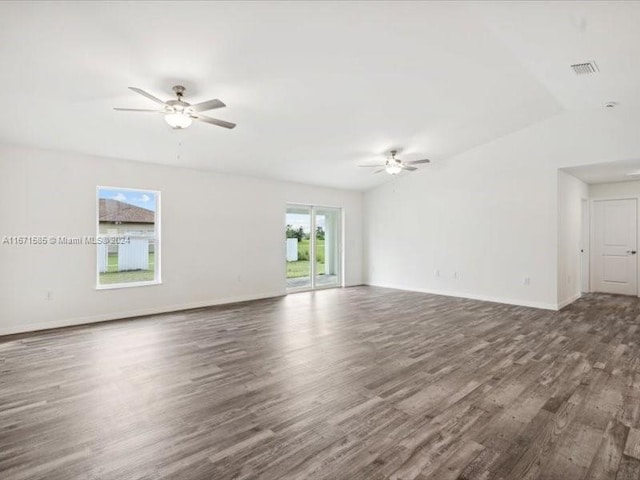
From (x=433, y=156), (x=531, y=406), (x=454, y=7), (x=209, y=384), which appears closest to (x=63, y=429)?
(x=209, y=384)

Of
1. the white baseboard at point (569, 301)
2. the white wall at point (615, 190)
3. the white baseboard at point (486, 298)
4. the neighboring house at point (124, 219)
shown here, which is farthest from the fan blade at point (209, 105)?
the white wall at point (615, 190)

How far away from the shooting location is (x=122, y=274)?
5.93 metres

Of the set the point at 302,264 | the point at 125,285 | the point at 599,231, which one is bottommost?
the point at 125,285

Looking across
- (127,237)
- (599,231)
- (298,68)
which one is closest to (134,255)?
(127,237)

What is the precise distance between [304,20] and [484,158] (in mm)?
5295

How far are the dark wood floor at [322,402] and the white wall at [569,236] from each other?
58.3 inches

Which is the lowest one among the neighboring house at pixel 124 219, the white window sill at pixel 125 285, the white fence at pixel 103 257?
the white window sill at pixel 125 285

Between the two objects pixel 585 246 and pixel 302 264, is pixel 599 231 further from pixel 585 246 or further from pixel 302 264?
pixel 302 264

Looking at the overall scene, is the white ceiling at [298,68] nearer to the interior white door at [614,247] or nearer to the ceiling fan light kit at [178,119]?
A: the ceiling fan light kit at [178,119]

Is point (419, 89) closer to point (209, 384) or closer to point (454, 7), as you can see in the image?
point (454, 7)

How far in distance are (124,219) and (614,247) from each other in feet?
33.0

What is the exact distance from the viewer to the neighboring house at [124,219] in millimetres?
5738

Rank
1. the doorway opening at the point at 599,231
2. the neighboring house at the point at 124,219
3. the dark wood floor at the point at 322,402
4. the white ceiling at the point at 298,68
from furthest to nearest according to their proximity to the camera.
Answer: the doorway opening at the point at 599,231 → the neighboring house at the point at 124,219 → the white ceiling at the point at 298,68 → the dark wood floor at the point at 322,402

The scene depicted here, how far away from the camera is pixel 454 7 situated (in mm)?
3135
